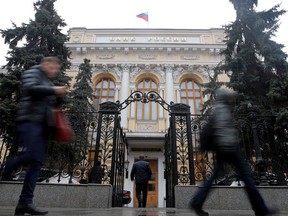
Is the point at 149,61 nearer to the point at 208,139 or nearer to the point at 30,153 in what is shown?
the point at 208,139

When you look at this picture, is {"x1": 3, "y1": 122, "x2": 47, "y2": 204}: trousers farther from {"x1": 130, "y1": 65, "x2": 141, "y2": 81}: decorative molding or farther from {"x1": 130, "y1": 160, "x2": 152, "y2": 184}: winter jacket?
{"x1": 130, "y1": 65, "x2": 141, "y2": 81}: decorative molding

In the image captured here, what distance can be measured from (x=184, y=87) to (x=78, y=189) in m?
15.9

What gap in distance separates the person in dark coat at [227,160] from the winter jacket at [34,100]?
7.18 ft

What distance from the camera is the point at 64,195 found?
19.9ft

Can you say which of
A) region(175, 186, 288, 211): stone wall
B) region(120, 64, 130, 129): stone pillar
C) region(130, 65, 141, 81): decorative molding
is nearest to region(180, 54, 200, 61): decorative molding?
region(130, 65, 141, 81): decorative molding

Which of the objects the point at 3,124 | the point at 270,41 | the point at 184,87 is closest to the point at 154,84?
the point at 184,87

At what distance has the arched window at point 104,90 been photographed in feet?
65.1

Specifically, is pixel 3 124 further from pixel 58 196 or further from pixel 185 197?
pixel 185 197

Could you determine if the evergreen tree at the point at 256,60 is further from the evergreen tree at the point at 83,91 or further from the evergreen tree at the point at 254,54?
the evergreen tree at the point at 83,91

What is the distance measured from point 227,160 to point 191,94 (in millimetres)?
17538

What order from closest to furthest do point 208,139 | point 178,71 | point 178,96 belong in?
point 208,139, point 178,96, point 178,71

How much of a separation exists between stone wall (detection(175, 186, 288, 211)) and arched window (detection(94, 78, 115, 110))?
47.4 feet

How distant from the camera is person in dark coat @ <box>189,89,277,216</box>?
281 centimetres

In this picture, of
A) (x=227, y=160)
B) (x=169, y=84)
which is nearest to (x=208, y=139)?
(x=227, y=160)
